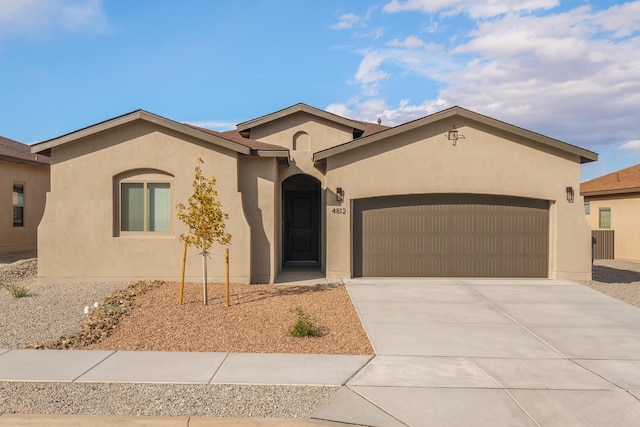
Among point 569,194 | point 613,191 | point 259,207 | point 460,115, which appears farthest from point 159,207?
point 613,191

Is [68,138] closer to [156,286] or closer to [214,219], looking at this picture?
[156,286]

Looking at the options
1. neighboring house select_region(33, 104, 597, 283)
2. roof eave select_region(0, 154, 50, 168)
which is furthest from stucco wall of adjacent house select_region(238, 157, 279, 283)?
roof eave select_region(0, 154, 50, 168)

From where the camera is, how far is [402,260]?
14.0 m

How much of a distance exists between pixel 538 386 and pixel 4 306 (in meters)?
9.91

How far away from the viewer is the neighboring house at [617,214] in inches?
818

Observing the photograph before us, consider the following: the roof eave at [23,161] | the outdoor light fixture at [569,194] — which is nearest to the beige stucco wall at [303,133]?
the outdoor light fixture at [569,194]

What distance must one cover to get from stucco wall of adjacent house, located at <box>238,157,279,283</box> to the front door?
4337 mm

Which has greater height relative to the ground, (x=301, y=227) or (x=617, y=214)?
(x=617, y=214)

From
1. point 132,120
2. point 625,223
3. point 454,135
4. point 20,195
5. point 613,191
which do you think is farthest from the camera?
point 613,191

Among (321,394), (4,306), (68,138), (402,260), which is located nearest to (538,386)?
(321,394)

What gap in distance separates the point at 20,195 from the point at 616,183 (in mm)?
25361

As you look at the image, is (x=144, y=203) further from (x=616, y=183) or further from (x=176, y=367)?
(x=616, y=183)

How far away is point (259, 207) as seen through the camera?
13141 mm

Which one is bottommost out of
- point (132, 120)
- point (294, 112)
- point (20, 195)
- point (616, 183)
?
point (20, 195)
